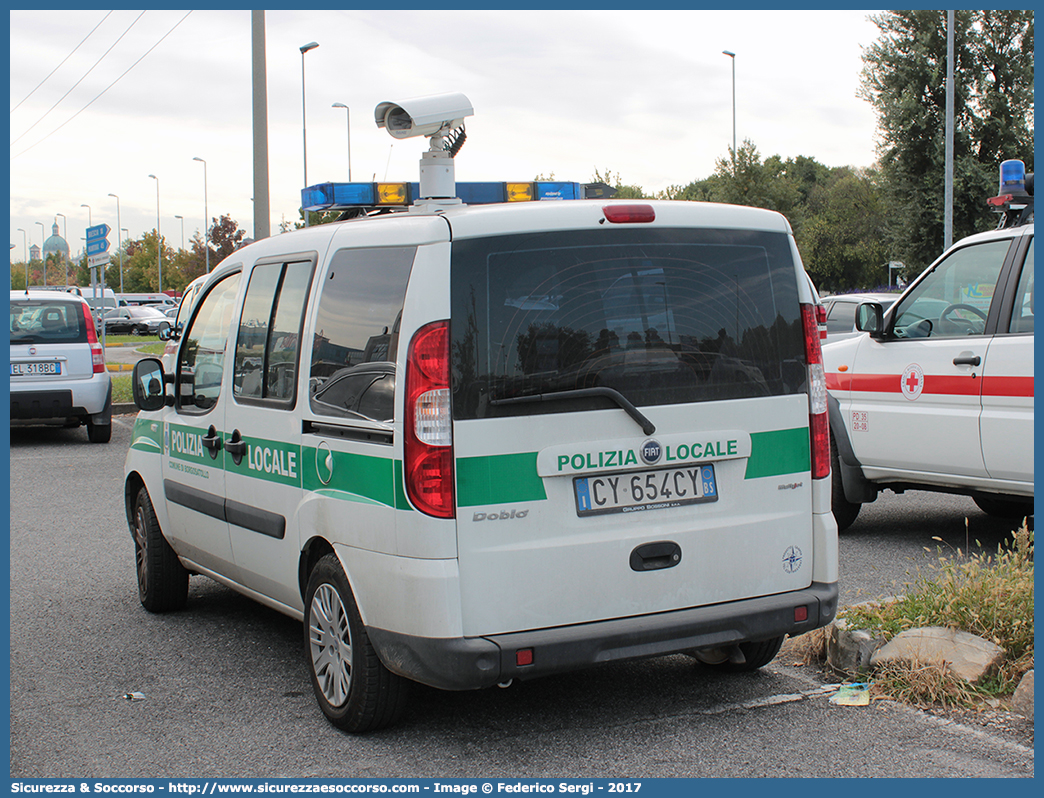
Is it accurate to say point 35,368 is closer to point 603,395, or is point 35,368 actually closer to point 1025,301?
point 1025,301

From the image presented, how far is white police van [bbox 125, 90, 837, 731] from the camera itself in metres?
3.64

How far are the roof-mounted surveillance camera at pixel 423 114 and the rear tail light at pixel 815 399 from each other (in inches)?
64.8

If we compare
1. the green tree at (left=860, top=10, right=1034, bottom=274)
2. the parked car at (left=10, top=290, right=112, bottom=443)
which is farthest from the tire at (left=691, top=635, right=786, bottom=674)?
the green tree at (left=860, top=10, right=1034, bottom=274)

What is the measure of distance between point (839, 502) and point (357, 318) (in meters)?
4.76

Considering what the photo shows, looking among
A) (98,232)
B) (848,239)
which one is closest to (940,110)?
(98,232)

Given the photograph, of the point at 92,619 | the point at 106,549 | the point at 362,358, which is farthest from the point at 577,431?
the point at 106,549

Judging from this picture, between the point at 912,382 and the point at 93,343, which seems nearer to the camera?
the point at 912,382

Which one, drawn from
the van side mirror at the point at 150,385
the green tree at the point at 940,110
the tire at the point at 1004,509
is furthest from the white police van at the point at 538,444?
the green tree at the point at 940,110

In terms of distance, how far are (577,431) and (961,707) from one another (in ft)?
6.12

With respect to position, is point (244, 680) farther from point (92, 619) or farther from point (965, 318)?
point (965, 318)

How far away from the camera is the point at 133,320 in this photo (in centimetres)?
5834

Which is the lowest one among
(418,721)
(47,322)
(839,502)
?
(418,721)

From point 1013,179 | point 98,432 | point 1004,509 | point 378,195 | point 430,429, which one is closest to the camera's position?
point 430,429

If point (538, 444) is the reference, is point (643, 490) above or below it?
below
